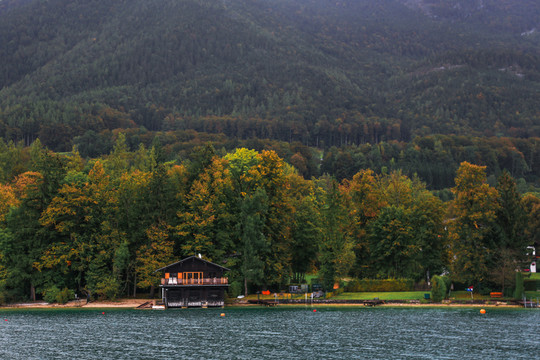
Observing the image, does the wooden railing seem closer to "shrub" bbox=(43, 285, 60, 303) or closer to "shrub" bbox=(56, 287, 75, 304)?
"shrub" bbox=(56, 287, 75, 304)

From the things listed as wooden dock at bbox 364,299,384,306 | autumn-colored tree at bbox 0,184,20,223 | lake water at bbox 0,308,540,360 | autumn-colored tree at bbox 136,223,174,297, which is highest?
autumn-colored tree at bbox 0,184,20,223

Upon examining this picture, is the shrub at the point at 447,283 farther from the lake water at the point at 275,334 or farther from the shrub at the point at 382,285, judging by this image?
the lake water at the point at 275,334

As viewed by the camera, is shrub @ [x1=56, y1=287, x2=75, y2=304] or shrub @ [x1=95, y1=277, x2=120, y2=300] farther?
shrub @ [x1=95, y1=277, x2=120, y2=300]

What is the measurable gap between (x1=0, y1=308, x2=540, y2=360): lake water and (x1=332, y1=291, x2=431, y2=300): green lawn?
6.34 m

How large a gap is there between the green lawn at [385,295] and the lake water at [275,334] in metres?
6.34

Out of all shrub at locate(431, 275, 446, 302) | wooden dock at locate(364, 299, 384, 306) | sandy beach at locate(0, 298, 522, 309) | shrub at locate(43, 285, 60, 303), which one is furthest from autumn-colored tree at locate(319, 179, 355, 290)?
shrub at locate(43, 285, 60, 303)

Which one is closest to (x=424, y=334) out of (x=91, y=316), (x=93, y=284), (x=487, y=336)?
(x=487, y=336)

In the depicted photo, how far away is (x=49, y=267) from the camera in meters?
89.9

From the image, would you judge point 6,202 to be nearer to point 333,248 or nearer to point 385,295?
point 333,248

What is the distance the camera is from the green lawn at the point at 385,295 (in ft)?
292

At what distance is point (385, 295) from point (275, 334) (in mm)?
32827

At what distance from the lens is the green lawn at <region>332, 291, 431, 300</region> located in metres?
89.0

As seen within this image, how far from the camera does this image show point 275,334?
63.5 metres

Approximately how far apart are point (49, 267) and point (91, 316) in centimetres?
1503
